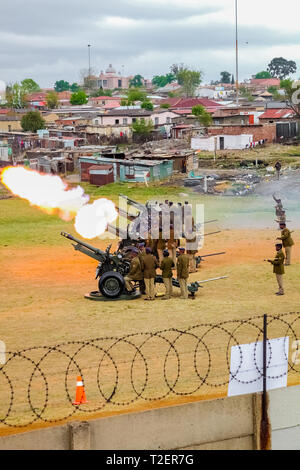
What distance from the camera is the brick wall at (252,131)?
59312 mm

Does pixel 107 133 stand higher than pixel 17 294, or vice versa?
pixel 107 133

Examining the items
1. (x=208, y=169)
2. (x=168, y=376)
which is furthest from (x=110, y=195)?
(x=168, y=376)

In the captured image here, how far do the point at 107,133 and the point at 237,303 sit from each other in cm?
5100

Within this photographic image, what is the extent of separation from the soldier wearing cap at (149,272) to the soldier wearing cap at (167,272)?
0.24 meters

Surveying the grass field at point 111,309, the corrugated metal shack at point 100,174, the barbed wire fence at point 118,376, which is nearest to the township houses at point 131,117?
the corrugated metal shack at point 100,174

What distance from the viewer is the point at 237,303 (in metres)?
18.6

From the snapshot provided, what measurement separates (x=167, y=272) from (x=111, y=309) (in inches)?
65.7

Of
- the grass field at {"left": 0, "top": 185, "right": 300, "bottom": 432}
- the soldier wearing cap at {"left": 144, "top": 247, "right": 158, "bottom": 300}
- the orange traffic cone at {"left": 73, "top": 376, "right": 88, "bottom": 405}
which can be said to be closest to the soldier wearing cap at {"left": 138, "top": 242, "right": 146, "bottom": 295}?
the soldier wearing cap at {"left": 144, "top": 247, "right": 158, "bottom": 300}

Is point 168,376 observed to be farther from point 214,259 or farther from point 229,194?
point 229,194

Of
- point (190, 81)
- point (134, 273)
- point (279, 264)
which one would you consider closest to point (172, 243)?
point (134, 273)

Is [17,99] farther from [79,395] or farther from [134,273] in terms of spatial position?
[79,395]

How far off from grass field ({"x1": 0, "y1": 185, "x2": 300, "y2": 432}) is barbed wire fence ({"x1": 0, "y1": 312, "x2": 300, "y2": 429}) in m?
0.03

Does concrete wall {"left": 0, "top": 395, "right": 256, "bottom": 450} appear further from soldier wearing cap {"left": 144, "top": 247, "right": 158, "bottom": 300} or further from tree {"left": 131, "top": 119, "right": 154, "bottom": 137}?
tree {"left": 131, "top": 119, "right": 154, "bottom": 137}

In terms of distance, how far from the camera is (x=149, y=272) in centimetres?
1883
